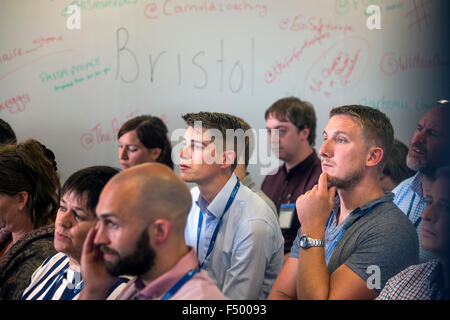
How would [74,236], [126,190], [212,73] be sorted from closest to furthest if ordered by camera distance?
1. [126,190]
2. [74,236]
3. [212,73]

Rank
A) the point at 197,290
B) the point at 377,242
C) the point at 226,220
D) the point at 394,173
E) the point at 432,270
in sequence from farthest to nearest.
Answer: the point at 394,173 < the point at 226,220 < the point at 377,242 < the point at 432,270 < the point at 197,290

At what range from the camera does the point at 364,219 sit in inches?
70.2

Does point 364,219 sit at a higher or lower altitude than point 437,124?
lower

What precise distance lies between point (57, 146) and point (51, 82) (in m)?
0.39

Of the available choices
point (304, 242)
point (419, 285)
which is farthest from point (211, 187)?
point (419, 285)

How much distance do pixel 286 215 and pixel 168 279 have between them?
1.60 meters

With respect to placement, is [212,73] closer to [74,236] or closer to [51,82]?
[51,82]

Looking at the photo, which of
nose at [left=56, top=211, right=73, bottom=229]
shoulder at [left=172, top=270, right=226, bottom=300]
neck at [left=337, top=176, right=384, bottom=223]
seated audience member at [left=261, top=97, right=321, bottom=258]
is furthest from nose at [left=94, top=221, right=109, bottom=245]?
seated audience member at [left=261, top=97, right=321, bottom=258]

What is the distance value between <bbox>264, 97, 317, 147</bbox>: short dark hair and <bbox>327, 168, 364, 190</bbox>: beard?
4.29 feet

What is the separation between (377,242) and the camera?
170 cm

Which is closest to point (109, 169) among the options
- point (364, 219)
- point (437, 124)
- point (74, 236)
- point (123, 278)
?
point (74, 236)

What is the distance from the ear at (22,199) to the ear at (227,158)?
81 cm

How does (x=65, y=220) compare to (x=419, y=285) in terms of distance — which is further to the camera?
(x=65, y=220)

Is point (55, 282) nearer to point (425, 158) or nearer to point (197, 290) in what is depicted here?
point (197, 290)
